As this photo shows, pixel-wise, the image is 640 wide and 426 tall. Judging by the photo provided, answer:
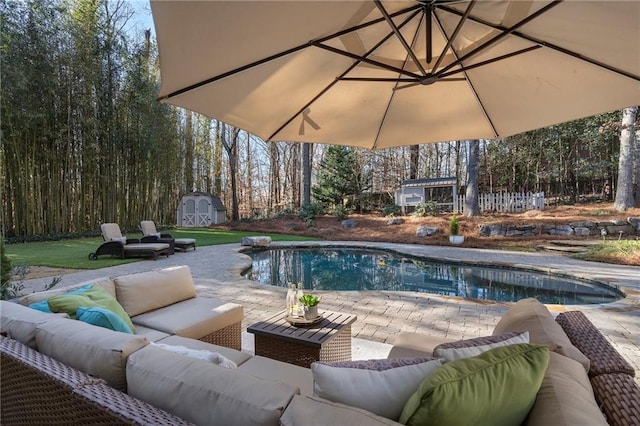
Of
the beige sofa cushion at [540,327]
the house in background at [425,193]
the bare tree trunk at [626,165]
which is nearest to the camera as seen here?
the beige sofa cushion at [540,327]

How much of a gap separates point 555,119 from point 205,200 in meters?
16.3

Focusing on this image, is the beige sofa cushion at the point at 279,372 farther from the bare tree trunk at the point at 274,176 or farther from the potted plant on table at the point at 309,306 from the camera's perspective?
the bare tree trunk at the point at 274,176

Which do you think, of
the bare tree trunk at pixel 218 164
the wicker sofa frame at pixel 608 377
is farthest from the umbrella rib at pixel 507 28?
the bare tree trunk at pixel 218 164

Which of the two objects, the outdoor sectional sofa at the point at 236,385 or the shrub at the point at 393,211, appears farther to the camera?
the shrub at the point at 393,211

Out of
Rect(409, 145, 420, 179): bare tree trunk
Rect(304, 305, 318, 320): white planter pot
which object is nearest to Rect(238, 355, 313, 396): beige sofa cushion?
Rect(304, 305, 318, 320): white planter pot

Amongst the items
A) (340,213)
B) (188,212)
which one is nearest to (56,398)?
(340,213)

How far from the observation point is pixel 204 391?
3.26ft

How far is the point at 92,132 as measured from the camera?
1095cm

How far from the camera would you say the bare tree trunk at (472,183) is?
12.4 metres

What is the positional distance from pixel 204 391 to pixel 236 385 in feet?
0.33

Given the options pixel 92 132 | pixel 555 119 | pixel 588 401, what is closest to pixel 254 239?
pixel 92 132

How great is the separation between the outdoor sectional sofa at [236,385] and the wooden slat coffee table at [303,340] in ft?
1.61

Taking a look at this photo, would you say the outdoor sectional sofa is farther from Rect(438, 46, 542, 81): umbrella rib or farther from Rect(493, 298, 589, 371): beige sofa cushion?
Rect(438, 46, 542, 81): umbrella rib

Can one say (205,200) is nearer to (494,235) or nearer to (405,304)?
(494,235)
